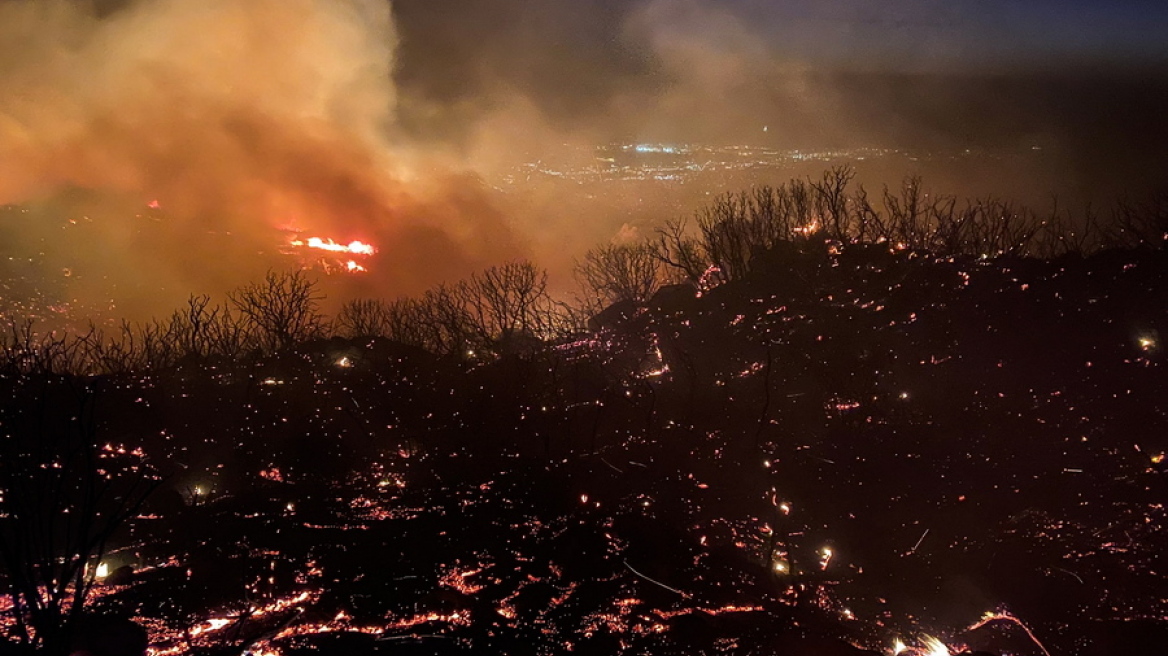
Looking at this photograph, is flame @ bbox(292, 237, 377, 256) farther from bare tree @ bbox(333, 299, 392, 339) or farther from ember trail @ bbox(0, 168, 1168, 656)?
ember trail @ bbox(0, 168, 1168, 656)

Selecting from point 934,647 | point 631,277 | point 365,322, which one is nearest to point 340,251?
point 365,322

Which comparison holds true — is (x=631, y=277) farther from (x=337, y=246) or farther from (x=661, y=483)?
(x=337, y=246)

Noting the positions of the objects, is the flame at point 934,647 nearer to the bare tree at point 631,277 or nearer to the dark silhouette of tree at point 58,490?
the dark silhouette of tree at point 58,490

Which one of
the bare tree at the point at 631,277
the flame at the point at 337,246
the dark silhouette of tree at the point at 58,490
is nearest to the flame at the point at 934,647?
the dark silhouette of tree at the point at 58,490

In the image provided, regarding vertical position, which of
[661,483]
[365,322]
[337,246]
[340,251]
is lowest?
[661,483]

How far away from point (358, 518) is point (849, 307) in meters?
16.3

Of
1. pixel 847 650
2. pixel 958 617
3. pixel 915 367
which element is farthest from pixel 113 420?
pixel 915 367

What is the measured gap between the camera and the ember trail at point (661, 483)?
10.6 metres

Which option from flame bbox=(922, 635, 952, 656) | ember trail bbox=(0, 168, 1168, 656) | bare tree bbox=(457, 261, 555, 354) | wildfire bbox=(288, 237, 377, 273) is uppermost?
wildfire bbox=(288, 237, 377, 273)

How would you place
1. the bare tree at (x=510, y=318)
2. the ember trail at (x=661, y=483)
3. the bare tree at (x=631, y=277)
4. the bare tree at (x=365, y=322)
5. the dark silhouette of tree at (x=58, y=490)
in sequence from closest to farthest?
the dark silhouette of tree at (x=58, y=490), the ember trail at (x=661, y=483), the bare tree at (x=510, y=318), the bare tree at (x=365, y=322), the bare tree at (x=631, y=277)

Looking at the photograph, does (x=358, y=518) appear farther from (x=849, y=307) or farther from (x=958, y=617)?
(x=849, y=307)

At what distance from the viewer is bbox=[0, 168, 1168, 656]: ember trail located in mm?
10648

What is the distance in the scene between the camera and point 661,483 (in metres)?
15.8

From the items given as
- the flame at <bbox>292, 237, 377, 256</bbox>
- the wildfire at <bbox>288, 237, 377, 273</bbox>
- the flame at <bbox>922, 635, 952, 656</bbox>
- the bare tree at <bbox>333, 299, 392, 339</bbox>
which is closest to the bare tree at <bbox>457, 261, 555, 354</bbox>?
the bare tree at <bbox>333, 299, 392, 339</bbox>
